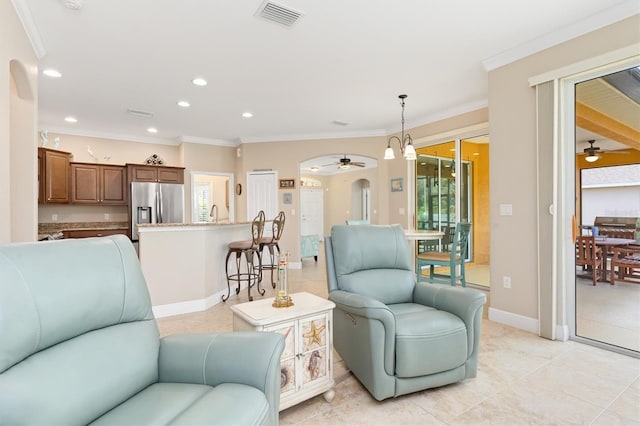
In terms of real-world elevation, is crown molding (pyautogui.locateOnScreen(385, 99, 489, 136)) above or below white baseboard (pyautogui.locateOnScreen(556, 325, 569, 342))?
above

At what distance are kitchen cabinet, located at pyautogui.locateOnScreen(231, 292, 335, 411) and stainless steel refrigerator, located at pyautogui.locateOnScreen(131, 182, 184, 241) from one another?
516 cm

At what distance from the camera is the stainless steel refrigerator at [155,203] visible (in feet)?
20.3

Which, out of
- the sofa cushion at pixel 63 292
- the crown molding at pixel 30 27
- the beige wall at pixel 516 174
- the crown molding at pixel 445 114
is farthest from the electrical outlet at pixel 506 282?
the crown molding at pixel 30 27

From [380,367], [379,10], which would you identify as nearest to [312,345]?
[380,367]

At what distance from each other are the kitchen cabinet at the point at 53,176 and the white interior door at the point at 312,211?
5.54 metres

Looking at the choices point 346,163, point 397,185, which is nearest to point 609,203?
point 397,185

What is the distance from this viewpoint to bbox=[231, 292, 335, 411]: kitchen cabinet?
1.79 meters

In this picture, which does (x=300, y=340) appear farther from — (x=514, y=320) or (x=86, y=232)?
(x=86, y=232)

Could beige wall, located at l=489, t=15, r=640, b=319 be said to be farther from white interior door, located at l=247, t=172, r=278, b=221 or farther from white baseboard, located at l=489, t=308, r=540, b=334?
white interior door, located at l=247, t=172, r=278, b=221

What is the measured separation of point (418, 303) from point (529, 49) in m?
2.61

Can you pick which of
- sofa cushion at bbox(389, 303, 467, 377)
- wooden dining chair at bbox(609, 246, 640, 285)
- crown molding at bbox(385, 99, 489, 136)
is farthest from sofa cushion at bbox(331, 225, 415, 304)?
crown molding at bbox(385, 99, 489, 136)

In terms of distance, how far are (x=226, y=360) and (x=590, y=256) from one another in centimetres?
414

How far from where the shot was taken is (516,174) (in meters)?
3.23

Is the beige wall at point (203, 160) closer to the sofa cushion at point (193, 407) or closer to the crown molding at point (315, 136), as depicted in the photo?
the crown molding at point (315, 136)
